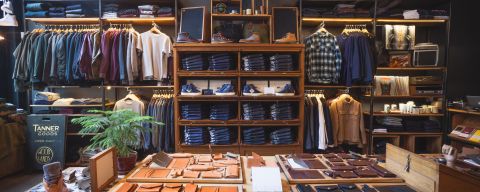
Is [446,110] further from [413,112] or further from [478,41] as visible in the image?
[478,41]

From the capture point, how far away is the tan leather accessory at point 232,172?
6.17 feet

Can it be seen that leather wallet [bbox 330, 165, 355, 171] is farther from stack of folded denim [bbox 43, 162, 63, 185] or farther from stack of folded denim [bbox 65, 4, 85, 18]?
stack of folded denim [bbox 65, 4, 85, 18]

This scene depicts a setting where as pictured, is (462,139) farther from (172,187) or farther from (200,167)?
(172,187)

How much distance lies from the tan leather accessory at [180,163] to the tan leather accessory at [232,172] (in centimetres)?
35

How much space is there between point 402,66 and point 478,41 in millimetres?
1165

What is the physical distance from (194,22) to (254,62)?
1.07m

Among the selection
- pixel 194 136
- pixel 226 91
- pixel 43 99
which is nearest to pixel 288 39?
pixel 226 91

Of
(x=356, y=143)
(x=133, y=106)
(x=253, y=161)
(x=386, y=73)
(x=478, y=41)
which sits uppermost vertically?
(x=478, y=41)

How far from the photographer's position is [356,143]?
4.16m

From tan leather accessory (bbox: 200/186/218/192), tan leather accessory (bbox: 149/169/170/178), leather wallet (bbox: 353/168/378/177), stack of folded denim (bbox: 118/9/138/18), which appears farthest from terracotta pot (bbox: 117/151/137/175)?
stack of folded denim (bbox: 118/9/138/18)

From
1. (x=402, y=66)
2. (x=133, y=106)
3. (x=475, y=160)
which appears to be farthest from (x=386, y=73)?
(x=133, y=106)

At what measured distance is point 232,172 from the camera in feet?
6.34

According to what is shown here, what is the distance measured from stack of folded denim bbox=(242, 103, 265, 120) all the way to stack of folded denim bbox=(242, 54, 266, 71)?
0.50m

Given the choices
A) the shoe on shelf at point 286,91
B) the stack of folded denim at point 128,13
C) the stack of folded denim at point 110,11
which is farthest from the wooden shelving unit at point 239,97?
the stack of folded denim at point 110,11
